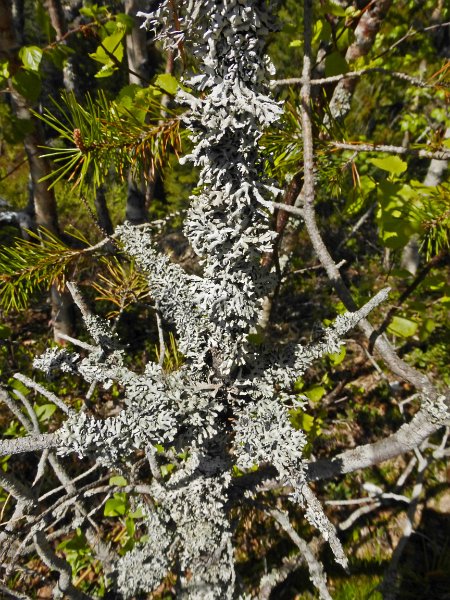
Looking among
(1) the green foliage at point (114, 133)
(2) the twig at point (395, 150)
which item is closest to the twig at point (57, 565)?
(1) the green foliage at point (114, 133)

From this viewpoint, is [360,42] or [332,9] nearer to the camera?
[332,9]

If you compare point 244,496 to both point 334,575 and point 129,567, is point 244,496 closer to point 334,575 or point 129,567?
point 129,567

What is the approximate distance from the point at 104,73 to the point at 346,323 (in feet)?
2.84

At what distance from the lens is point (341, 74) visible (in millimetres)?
891

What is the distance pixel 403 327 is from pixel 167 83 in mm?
1121

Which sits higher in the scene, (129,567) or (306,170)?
(306,170)

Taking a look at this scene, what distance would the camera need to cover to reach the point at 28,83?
1069mm

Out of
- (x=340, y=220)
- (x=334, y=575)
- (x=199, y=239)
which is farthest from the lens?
(x=340, y=220)

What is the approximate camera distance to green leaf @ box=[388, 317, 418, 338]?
1308 millimetres

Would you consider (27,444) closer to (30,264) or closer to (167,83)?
(30,264)

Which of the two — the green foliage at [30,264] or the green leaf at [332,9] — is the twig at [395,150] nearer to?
the green leaf at [332,9]

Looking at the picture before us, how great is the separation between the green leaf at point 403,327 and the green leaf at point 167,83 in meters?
1.09

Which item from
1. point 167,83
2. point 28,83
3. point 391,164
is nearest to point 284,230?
point 391,164

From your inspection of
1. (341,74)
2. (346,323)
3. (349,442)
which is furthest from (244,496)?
(349,442)
